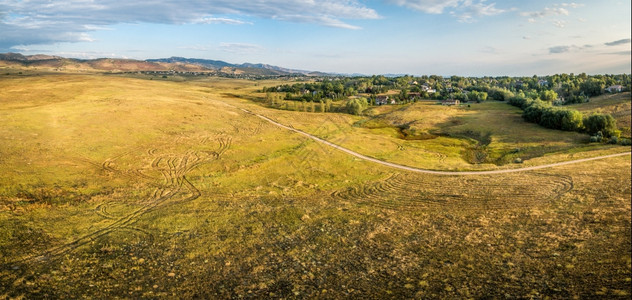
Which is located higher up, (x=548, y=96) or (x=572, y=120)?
(x=548, y=96)

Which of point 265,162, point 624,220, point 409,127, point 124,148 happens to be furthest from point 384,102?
point 624,220

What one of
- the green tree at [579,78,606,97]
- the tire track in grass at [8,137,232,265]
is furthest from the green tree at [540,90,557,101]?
the tire track in grass at [8,137,232,265]

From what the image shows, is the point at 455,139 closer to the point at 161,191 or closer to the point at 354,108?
the point at 354,108

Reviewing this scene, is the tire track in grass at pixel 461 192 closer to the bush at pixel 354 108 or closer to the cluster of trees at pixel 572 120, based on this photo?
the cluster of trees at pixel 572 120

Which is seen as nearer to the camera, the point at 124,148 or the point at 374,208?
the point at 374,208

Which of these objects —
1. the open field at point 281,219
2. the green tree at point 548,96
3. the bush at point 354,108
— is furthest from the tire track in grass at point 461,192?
the green tree at point 548,96

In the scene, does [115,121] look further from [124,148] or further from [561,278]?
[561,278]

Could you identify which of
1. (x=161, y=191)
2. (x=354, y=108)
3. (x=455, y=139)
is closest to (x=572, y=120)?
(x=455, y=139)
